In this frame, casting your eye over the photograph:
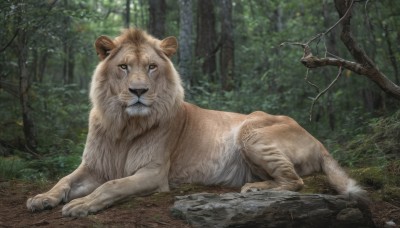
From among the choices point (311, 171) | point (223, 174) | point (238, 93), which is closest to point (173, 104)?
point (223, 174)

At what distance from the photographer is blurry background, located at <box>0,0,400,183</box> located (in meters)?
7.64

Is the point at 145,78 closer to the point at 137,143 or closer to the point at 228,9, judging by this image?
the point at 137,143

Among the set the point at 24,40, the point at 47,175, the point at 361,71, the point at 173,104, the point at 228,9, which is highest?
the point at 228,9

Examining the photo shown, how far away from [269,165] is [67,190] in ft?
7.17

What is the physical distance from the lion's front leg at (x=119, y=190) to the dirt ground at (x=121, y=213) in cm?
7

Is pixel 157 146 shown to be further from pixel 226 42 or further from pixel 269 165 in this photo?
pixel 226 42

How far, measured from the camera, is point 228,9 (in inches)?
583

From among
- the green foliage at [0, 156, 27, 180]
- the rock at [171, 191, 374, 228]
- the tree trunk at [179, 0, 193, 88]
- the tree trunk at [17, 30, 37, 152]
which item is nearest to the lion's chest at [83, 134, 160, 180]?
the rock at [171, 191, 374, 228]

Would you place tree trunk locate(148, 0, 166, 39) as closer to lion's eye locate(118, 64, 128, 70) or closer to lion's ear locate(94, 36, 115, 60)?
lion's ear locate(94, 36, 115, 60)

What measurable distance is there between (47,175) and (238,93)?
21.3 ft

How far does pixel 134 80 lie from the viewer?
4.93m

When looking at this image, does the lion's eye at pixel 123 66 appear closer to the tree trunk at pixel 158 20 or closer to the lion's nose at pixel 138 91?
the lion's nose at pixel 138 91

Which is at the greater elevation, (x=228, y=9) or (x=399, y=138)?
(x=228, y=9)

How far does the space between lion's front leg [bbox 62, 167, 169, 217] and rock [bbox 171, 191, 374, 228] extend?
25.4 inches
